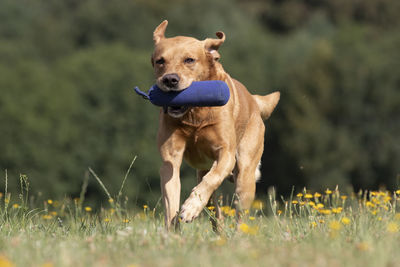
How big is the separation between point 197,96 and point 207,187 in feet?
2.58

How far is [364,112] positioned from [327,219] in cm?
3354

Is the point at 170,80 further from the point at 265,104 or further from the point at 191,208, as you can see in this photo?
the point at 265,104

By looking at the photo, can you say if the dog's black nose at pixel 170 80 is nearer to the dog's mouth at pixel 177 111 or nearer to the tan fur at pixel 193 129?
the tan fur at pixel 193 129

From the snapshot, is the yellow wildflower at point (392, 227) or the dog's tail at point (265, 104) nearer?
the yellow wildflower at point (392, 227)

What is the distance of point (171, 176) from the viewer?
20.9 feet

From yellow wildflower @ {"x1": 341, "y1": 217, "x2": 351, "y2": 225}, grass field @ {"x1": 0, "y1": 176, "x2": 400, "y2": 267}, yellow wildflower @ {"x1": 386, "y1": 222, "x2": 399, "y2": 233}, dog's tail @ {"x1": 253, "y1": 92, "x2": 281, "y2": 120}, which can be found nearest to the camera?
grass field @ {"x1": 0, "y1": 176, "x2": 400, "y2": 267}

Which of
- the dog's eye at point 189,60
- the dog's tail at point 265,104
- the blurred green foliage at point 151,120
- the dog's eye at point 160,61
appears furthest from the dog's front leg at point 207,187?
the blurred green foliage at point 151,120

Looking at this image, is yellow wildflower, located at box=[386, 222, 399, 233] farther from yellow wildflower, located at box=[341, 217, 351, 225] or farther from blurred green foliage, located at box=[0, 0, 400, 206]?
blurred green foliage, located at box=[0, 0, 400, 206]

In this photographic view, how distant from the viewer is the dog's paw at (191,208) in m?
5.68

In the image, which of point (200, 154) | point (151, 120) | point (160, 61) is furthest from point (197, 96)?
point (151, 120)

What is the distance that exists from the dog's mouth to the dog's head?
20 cm

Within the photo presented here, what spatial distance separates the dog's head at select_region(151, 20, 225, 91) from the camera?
6273mm

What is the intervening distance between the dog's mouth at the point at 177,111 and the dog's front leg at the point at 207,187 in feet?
1.69

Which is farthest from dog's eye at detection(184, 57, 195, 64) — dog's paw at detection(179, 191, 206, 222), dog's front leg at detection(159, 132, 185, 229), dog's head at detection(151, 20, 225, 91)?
dog's paw at detection(179, 191, 206, 222)
